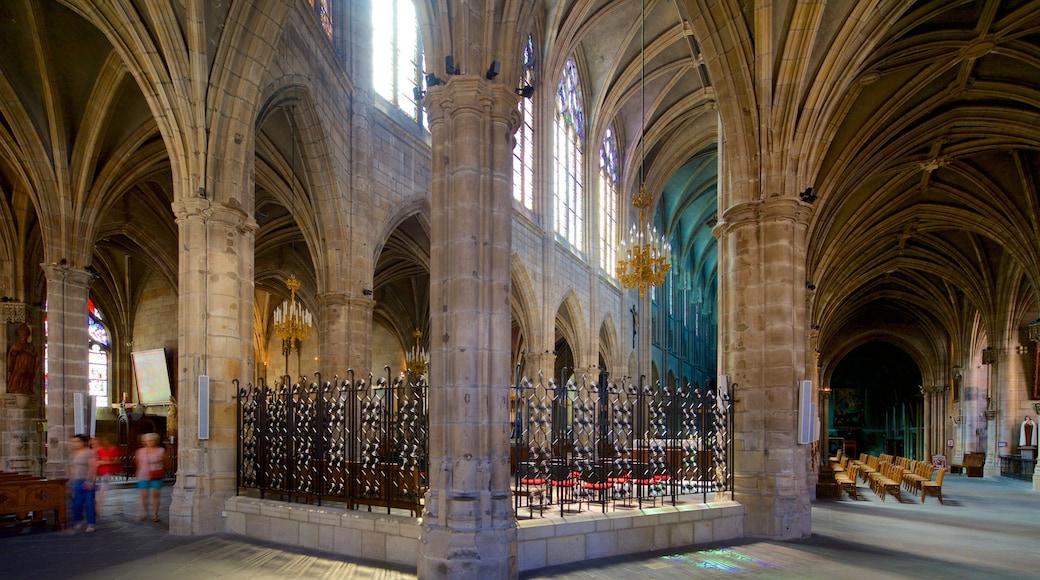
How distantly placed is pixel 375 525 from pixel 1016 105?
19064 mm

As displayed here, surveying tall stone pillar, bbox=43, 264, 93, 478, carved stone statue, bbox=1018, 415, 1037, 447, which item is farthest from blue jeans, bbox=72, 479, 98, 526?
carved stone statue, bbox=1018, 415, 1037, 447

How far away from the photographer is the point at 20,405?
17984mm

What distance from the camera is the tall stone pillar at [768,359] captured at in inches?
412

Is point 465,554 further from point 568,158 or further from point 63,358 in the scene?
point 568,158

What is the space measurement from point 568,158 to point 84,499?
18.7m

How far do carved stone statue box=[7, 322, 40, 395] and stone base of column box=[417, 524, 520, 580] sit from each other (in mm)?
14978

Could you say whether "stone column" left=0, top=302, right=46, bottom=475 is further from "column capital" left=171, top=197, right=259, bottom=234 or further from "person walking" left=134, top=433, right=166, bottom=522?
"column capital" left=171, top=197, right=259, bottom=234

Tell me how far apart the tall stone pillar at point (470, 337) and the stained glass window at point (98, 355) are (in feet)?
82.2

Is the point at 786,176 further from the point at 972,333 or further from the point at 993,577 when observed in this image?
the point at 972,333

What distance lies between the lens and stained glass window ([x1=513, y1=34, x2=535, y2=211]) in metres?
22.2

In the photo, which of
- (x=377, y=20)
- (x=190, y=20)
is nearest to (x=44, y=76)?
(x=190, y=20)

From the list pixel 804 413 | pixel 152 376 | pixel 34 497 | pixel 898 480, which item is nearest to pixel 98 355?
pixel 152 376

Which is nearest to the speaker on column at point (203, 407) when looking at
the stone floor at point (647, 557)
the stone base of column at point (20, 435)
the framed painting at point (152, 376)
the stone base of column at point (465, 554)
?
the stone floor at point (647, 557)

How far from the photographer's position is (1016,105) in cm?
1877
